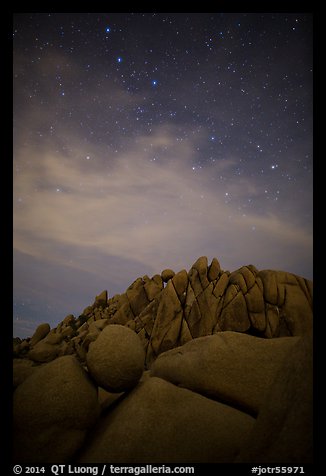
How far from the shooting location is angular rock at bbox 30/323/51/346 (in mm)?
24658

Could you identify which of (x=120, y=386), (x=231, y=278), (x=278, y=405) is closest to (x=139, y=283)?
(x=231, y=278)

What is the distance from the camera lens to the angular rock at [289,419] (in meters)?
3.71

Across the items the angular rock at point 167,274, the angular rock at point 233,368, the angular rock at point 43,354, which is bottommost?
the angular rock at point 43,354

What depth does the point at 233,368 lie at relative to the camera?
625 cm

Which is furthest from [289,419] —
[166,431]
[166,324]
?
[166,324]

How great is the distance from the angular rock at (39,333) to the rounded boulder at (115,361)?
22.2 meters

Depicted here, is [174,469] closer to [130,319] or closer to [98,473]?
[98,473]

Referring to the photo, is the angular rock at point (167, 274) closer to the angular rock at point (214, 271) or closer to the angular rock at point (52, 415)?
the angular rock at point (214, 271)

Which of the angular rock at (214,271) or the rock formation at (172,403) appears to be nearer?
the rock formation at (172,403)

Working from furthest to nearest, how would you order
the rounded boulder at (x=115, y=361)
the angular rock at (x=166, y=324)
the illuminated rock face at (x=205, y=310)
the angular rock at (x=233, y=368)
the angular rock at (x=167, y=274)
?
the angular rock at (x=167, y=274)
the angular rock at (x=166, y=324)
the illuminated rock face at (x=205, y=310)
the angular rock at (x=233, y=368)
the rounded boulder at (x=115, y=361)

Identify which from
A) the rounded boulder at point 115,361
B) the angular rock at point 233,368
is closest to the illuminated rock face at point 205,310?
the angular rock at point 233,368

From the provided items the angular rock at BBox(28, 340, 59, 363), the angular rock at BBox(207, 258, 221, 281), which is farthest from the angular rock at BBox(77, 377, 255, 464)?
the angular rock at BBox(207, 258, 221, 281)
